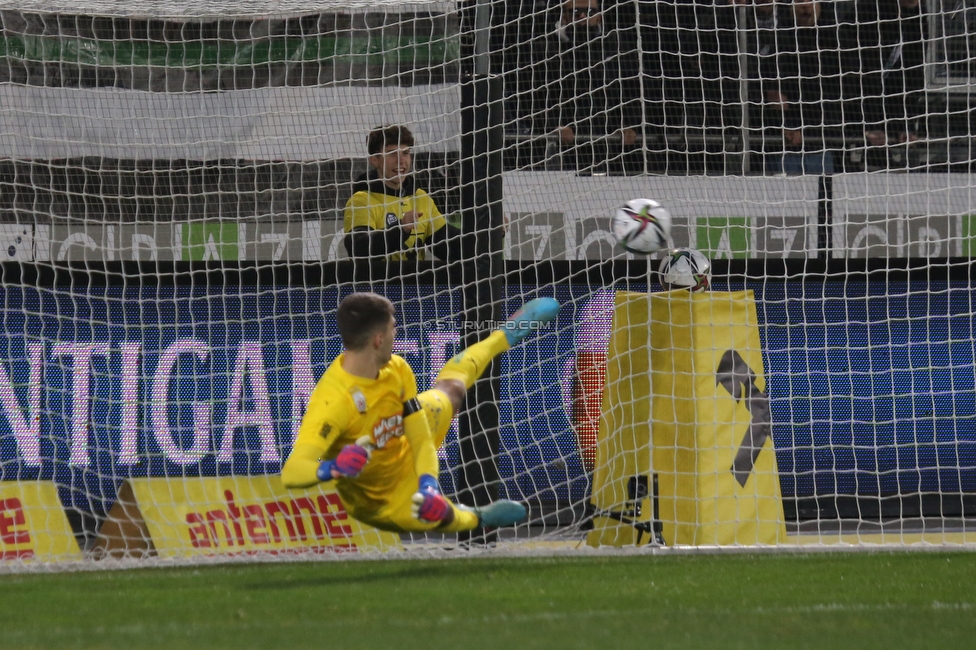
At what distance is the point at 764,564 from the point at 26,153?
13.9ft

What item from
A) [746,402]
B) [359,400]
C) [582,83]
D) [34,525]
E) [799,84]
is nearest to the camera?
[359,400]

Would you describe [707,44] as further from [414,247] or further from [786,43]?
[414,247]

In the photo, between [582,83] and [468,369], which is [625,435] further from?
[582,83]

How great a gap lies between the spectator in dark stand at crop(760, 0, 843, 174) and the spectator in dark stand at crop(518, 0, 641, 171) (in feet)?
3.05

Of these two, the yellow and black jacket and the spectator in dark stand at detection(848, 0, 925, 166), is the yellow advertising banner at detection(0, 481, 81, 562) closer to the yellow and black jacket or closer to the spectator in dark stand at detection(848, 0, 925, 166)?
the yellow and black jacket

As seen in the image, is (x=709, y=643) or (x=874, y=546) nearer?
(x=709, y=643)

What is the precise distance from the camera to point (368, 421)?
475 cm

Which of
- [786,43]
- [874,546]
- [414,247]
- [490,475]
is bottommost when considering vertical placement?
[874,546]

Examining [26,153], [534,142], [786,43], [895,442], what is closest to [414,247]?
[534,142]

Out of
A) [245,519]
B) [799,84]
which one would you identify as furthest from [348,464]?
[799,84]

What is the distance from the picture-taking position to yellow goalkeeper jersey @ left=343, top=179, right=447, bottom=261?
6.12 metres

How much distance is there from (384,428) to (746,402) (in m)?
1.90

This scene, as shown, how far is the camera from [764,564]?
16.1 ft

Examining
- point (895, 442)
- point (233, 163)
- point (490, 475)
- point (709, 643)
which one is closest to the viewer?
point (709, 643)
